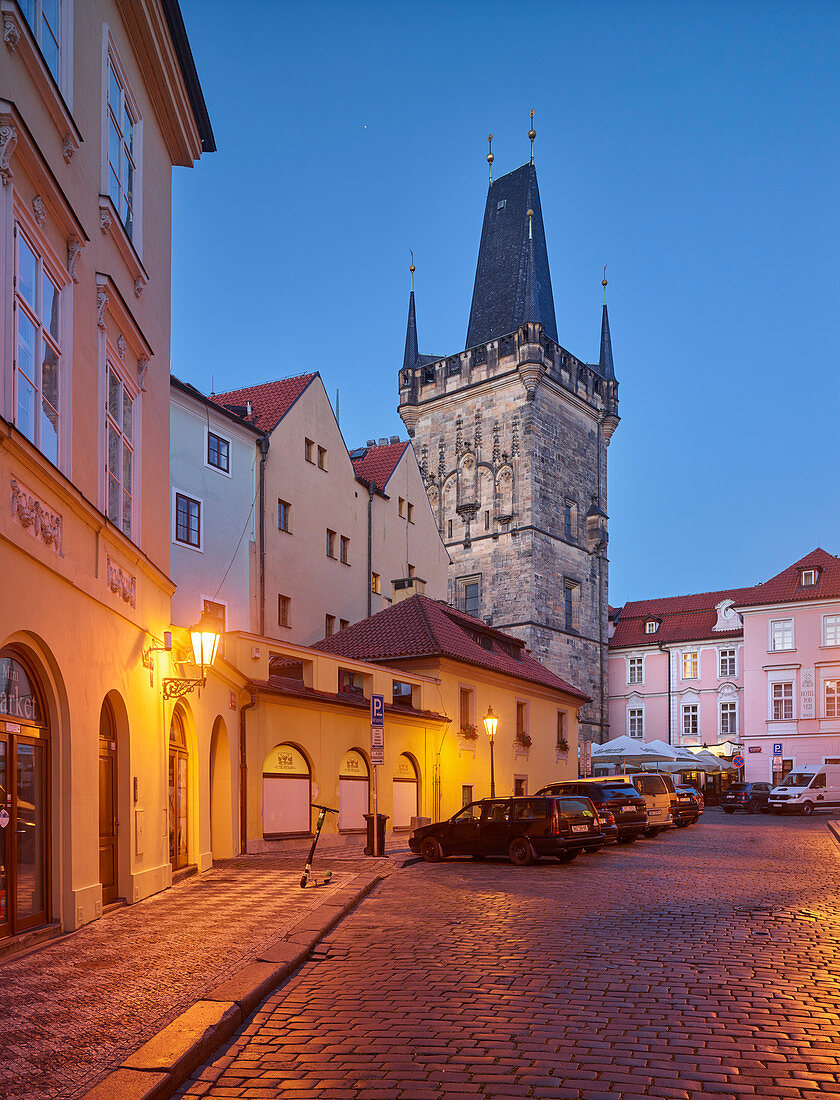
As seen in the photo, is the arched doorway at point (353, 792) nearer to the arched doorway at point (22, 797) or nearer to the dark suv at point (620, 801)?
the dark suv at point (620, 801)

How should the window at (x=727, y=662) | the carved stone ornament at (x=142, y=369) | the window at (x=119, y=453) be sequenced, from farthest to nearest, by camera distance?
the window at (x=727, y=662) < the carved stone ornament at (x=142, y=369) < the window at (x=119, y=453)

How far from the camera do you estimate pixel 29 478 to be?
9.46 metres

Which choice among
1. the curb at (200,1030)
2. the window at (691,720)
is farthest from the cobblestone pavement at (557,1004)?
the window at (691,720)

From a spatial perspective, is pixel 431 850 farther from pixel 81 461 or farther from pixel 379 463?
pixel 379 463

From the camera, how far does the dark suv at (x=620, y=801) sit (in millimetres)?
26078

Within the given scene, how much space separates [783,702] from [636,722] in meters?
12.2

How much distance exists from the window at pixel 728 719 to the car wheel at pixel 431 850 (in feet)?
161

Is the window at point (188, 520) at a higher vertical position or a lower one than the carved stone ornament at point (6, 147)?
lower

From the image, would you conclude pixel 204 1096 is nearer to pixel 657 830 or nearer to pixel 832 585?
pixel 657 830

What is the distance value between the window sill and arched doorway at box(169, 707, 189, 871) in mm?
6377

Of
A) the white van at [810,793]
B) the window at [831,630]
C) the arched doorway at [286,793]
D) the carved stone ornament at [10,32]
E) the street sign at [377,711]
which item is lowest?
the white van at [810,793]

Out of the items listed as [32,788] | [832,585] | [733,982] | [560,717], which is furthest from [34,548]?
[832,585]

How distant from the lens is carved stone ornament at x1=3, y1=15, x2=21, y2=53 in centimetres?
910

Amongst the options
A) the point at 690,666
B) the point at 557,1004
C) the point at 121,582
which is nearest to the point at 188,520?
the point at 121,582
